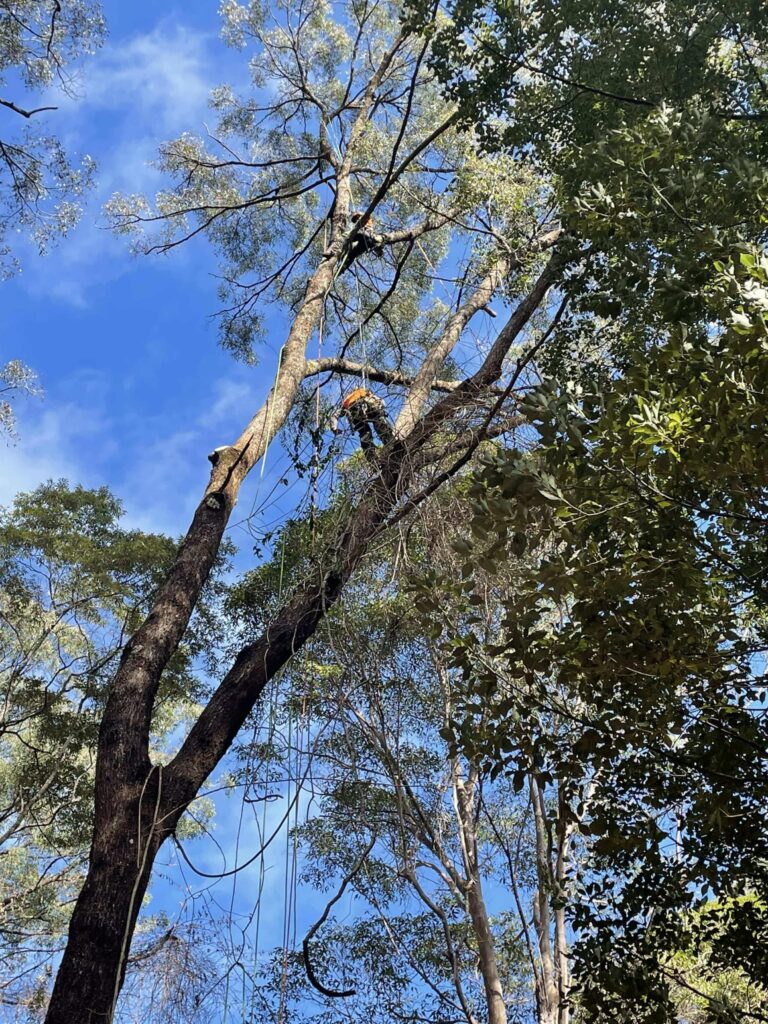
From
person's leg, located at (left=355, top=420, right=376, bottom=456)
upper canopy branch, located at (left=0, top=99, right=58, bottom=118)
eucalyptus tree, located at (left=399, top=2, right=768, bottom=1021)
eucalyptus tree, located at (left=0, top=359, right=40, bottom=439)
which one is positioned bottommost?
eucalyptus tree, located at (left=399, top=2, right=768, bottom=1021)

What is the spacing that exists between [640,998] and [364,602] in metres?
4.34

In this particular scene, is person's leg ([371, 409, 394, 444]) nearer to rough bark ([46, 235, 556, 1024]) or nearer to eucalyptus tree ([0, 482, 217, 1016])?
rough bark ([46, 235, 556, 1024])

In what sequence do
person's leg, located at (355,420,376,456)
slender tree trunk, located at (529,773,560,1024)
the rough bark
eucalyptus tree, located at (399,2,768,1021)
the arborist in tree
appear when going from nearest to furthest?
eucalyptus tree, located at (399,2,768,1021), the rough bark, person's leg, located at (355,420,376,456), the arborist in tree, slender tree trunk, located at (529,773,560,1024)

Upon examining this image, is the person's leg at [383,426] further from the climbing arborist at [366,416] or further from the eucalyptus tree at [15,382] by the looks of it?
the eucalyptus tree at [15,382]

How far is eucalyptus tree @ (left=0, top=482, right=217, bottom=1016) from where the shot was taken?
7281 millimetres

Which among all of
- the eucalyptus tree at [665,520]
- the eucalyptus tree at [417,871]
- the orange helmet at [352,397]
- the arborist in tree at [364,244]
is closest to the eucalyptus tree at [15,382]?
the eucalyptus tree at [417,871]

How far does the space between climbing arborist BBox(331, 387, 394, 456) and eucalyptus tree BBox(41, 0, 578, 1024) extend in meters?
0.09

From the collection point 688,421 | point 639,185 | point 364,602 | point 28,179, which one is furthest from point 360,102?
point 688,421

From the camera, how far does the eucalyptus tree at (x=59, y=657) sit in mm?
7281

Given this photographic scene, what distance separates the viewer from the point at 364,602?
21.7 feet

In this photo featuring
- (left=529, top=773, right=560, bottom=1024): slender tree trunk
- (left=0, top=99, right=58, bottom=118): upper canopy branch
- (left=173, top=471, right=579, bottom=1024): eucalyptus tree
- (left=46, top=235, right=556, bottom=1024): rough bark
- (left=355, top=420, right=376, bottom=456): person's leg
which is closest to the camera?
(left=46, top=235, right=556, bottom=1024): rough bark

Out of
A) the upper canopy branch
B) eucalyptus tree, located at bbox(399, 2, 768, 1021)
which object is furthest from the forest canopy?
the upper canopy branch

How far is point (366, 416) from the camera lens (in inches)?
158

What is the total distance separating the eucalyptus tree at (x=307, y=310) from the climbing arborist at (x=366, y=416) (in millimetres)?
85
